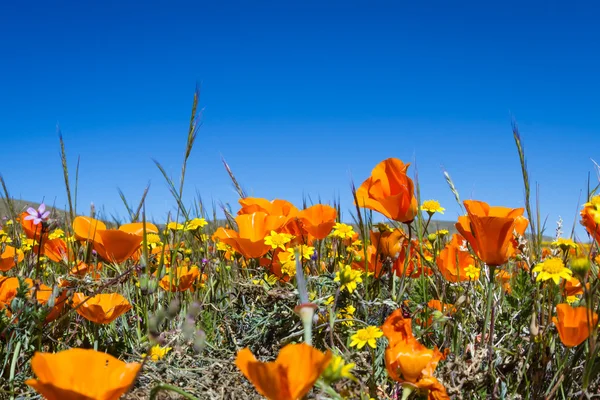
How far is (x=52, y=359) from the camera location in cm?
90

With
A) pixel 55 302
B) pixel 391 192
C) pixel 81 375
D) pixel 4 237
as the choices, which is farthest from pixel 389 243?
pixel 4 237

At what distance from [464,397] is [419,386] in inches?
15.7

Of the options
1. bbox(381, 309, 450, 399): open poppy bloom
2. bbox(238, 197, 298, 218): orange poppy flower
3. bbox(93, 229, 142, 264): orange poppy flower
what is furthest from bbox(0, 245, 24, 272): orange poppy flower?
bbox(381, 309, 450, 399): open poppy bloom

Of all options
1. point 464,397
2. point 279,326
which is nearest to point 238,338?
point 279,326

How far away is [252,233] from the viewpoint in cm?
218

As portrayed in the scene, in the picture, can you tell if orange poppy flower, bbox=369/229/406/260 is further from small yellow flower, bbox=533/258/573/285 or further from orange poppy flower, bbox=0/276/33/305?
orange poppy flower, bbox=0/276/33/305

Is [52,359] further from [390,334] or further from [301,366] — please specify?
[390,334]

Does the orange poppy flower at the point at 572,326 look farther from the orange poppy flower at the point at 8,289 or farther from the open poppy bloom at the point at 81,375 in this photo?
the orange poppy flower at the point at 8,289

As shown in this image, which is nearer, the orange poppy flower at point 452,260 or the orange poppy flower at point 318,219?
the orange poppy flower at point 318,219

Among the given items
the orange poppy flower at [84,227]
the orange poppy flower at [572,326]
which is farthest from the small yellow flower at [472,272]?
the orange poppy flower at [84,227]

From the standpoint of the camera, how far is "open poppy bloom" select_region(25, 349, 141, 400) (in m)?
0.86

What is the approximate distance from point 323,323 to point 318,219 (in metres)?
0.71

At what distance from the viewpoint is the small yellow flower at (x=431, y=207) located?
253 centimetres

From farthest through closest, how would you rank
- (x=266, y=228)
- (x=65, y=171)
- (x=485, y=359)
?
(x=65, y=171) < (x=266, y=228) < (x=485, y=359)
